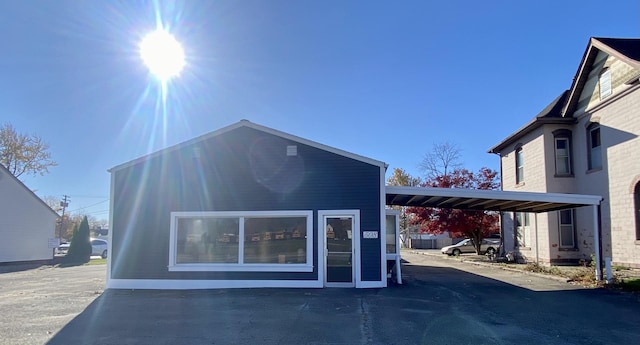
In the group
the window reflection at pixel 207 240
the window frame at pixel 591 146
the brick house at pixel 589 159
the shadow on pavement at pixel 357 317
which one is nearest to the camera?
the shadow on pavement at pixel 357 317

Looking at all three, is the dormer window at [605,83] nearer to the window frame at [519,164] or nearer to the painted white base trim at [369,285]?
the window frame at [519,164]

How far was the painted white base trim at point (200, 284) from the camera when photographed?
1258 centimetres

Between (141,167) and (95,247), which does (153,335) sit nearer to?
(141,167)

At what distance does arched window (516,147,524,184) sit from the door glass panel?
1253 centimetres

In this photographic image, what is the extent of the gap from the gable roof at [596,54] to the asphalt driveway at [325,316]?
8377mm

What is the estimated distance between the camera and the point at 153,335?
7.23 m

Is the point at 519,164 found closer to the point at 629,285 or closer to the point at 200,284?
the point at 629,285

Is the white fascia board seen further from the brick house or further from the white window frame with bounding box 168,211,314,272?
the white window frame with bounding box 168,211,314,272

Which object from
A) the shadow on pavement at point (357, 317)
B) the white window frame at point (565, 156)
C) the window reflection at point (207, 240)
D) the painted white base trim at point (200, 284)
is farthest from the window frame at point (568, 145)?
the window reflection at point (207, 240)

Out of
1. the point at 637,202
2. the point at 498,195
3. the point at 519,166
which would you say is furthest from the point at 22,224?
the point at 637,202

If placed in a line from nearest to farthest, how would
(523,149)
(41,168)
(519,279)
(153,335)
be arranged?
(153,335)
(519,279)
(523,149)
(41,168)

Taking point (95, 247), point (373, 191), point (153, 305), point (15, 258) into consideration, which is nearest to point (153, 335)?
point (153, 305)

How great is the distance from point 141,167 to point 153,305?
4967 millimetres

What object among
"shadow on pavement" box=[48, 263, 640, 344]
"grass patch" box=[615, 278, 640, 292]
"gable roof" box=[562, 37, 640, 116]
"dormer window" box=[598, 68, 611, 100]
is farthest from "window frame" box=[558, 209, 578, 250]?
"shadow on pavement" box=[48, 263, 640, 344]
